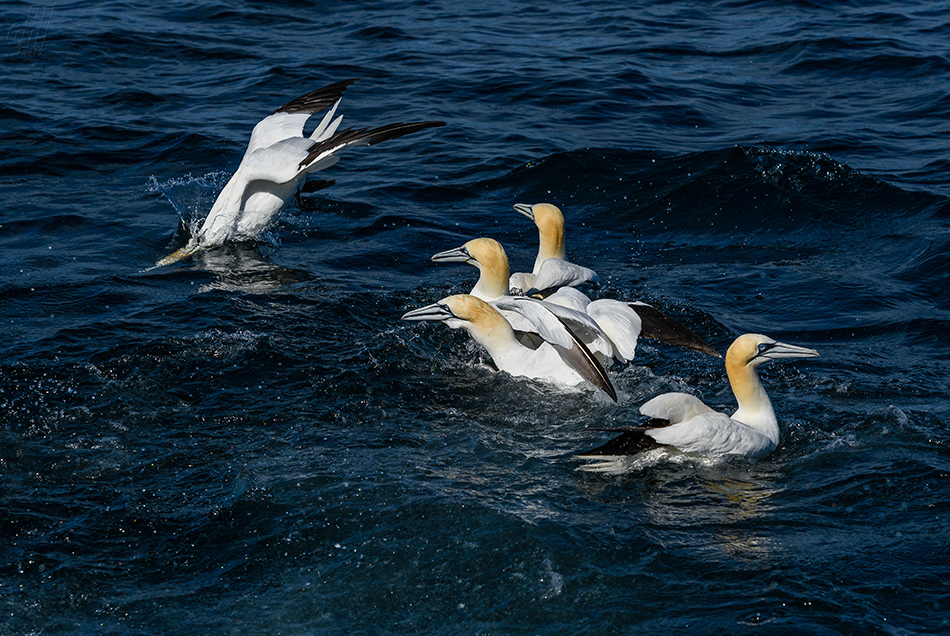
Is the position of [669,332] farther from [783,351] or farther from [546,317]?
[783,351]

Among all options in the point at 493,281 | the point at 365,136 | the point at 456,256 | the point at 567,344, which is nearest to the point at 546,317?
the point at 567,344

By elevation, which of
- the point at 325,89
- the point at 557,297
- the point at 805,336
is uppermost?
the point at 325,89

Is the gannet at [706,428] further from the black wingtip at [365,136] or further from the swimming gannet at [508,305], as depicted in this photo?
the black wingtip at [365,136]

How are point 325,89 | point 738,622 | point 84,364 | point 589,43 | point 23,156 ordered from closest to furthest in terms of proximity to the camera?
point 738,622
point 84,364
point 325,89
point 23,156
point 589,43

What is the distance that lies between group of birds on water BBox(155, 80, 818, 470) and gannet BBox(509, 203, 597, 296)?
0.01 m

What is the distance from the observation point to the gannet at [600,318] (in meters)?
6.51

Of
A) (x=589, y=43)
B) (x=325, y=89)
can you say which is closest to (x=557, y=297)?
(x=325, y=89)

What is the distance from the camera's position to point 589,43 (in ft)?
49.6

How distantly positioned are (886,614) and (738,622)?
595mm

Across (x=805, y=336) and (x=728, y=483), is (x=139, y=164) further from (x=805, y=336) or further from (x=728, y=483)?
(x=728, y=483)

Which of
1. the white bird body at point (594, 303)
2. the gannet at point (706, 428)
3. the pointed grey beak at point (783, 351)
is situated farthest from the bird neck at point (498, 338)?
the pointed grey beak at point (783, 351)

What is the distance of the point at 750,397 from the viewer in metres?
5.75

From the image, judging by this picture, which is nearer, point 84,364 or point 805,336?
point 84,364

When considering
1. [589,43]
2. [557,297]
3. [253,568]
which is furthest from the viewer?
[589,43]
